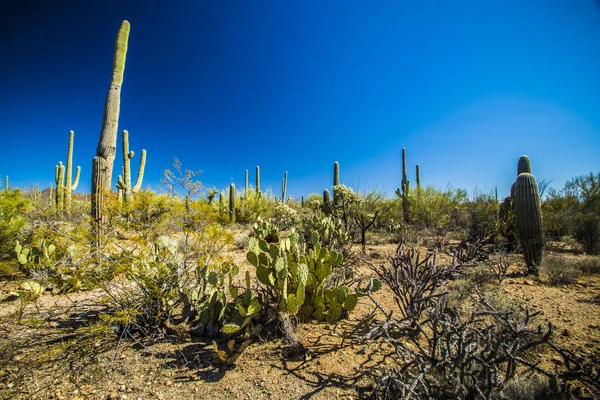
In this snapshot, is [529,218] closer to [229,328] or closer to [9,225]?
[229,328]

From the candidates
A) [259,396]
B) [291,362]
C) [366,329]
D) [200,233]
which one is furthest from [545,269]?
[200,233]

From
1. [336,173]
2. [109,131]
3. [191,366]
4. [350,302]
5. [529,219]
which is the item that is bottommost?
[191,366]

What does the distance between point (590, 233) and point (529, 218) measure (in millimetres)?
2591

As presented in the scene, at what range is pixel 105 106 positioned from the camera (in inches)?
204

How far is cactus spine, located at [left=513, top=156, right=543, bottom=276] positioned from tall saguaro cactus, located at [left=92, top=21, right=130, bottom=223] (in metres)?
7.34

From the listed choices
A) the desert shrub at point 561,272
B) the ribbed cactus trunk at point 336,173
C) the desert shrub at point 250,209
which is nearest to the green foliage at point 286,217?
the desert shrub at point 250,209

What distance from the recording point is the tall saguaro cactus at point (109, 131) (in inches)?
190

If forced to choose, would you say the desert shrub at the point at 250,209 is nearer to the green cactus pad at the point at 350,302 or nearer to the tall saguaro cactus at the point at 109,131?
the tall saguaro cactus at the point at 109,131

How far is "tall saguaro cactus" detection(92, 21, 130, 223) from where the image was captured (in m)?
4.82

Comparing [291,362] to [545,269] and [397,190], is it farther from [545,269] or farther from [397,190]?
[397,190]

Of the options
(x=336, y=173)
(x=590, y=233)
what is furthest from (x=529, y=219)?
(x=336, y=173)

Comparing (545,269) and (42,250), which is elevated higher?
(42,250)

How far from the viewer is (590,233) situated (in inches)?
236

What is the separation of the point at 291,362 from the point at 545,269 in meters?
4.84
